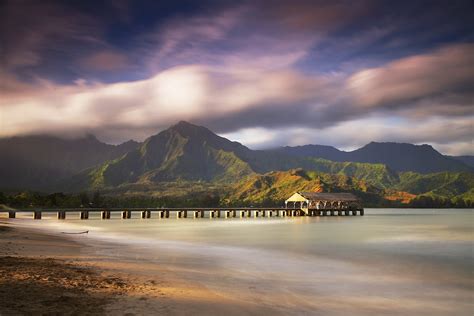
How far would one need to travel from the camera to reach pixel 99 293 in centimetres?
1141

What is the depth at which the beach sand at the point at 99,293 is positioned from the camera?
9758 millimetres

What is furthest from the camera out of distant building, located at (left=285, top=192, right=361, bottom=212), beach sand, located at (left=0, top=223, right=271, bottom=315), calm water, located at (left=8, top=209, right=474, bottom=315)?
distant building, located at (left=285, top=192, right=361, bottom=212)

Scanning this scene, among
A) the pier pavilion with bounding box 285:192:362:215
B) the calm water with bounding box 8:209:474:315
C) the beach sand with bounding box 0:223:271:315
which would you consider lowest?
the calm water with bounding box 8:209:474:315

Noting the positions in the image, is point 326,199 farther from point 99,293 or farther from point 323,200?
point 99,293

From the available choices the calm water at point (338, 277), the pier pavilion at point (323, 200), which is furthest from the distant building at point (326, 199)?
the calm water at point (338, 277)

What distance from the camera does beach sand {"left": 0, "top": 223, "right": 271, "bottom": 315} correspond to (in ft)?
32.0

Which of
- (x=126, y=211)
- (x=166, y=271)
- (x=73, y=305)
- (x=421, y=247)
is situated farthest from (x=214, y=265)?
(x=126, y=211)

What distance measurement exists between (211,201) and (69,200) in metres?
56.4

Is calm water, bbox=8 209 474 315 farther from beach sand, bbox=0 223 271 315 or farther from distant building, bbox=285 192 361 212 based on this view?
distant building, bbox=285 192 361 212

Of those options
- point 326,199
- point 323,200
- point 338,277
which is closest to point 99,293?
point 338,277

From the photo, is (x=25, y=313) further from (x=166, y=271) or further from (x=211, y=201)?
(x=211, y=201)

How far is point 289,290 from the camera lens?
47.1ft

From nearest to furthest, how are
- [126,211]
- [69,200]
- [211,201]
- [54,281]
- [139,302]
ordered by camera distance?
[139,302]
[54,281]
[126,211]
[69,200]
[211,201]

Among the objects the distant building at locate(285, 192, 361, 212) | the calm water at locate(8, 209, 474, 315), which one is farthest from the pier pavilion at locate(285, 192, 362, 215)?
→ the calm water at locate(8, 209, 474, 315)
